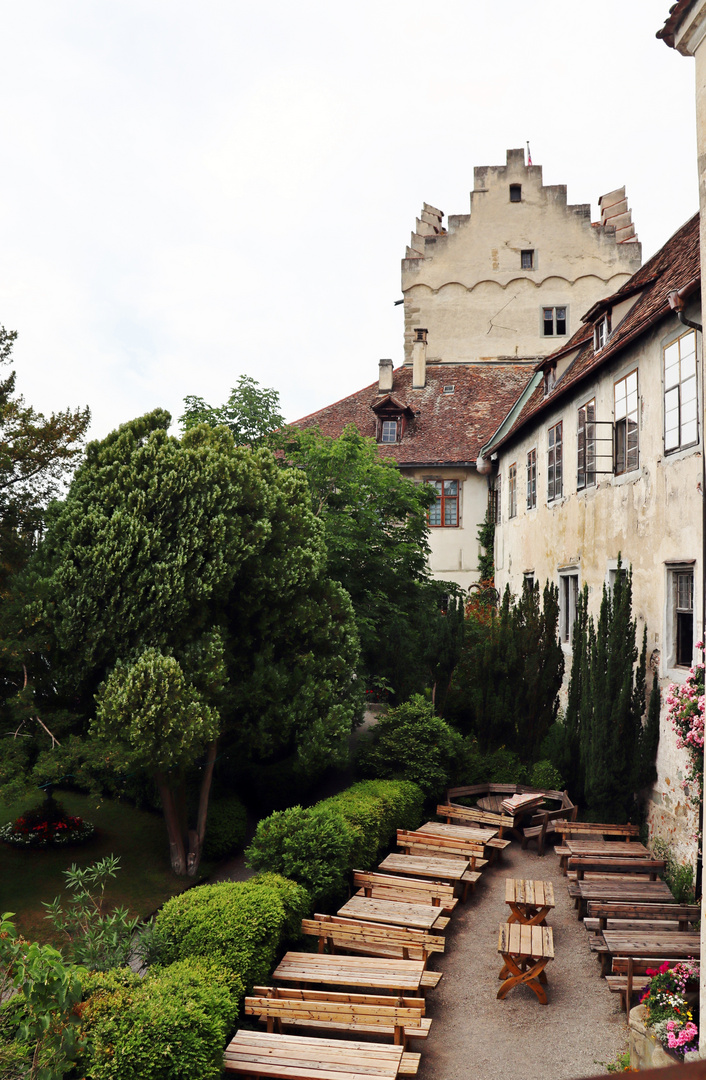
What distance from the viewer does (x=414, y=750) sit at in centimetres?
1505

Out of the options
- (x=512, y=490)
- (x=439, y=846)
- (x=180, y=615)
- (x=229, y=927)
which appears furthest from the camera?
(x=512, y=490)

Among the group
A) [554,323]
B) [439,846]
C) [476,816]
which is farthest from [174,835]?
[554,323]

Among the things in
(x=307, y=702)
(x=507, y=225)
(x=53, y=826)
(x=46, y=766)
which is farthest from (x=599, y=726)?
(x=507, y=225)

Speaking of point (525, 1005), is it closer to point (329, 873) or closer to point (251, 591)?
point (329, 873)

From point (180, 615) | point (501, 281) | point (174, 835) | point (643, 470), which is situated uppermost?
point (501, 281)

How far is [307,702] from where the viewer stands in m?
13.0

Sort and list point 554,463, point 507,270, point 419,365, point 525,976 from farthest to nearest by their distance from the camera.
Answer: point 507,270, point 419,365, point 554,463, point 525,976

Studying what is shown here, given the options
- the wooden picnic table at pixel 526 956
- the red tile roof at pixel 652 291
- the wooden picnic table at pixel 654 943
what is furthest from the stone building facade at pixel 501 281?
the wooden picnic table at pixel 654 943

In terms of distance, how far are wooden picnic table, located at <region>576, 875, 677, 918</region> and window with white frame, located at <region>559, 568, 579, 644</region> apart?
20.0ft

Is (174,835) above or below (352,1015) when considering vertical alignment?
above

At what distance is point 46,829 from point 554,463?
42.0 ft

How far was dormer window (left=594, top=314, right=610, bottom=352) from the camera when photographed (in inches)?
593

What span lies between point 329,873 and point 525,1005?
303 cm

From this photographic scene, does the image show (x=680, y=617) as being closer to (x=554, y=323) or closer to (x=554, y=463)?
(x=554, y=463)
